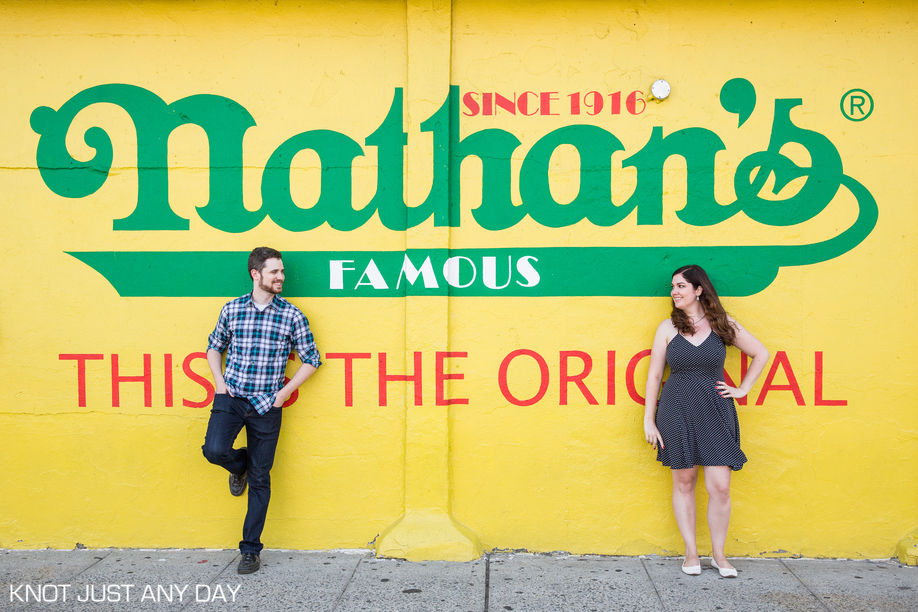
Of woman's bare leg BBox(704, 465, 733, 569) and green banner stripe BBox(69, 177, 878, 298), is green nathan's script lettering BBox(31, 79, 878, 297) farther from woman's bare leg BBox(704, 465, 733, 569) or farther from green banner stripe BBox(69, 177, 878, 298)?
woman's bare leg BBox(704, 465, 733, 569)

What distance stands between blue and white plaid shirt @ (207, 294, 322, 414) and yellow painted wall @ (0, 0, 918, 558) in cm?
23

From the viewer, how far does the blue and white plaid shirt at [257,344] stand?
12.4 feet

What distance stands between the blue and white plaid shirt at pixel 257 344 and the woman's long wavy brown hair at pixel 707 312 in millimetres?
2419

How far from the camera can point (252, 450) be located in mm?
3805

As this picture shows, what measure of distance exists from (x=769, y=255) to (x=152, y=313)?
424 cm

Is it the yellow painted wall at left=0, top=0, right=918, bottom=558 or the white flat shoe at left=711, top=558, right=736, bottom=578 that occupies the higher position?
the yellow painted wall at left=0, top=0, right=918, bottom=558

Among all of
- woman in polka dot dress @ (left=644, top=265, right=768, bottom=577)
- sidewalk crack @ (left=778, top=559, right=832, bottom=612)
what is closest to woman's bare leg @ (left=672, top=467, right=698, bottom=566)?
woman in polka dot dress @ (left=644, top=265, right=768, bottom=577)

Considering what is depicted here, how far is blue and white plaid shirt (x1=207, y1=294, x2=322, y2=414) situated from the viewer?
12.4 ft

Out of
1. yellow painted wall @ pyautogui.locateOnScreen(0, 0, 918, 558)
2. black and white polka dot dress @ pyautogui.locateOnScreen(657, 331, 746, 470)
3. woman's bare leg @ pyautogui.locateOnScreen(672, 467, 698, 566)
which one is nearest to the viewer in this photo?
black and white polka dot dress @ pyautogui.locateOnScreen(657, 331, 746, 470)

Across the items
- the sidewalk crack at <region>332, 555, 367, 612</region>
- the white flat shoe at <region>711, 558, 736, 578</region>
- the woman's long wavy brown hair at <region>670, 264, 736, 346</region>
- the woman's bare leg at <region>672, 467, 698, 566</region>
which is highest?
the woman's long wavy brown hair at <region>670, 264, 736, 346</region>

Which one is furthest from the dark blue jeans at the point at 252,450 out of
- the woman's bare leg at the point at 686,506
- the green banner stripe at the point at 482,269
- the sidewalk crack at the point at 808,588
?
the sidewalk crack at the point at 808,588

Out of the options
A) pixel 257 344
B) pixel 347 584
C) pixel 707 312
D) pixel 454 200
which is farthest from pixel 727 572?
pixel 257 344

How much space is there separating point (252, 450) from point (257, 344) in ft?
2.27

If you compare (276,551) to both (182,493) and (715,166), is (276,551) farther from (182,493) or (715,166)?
(715,166)
